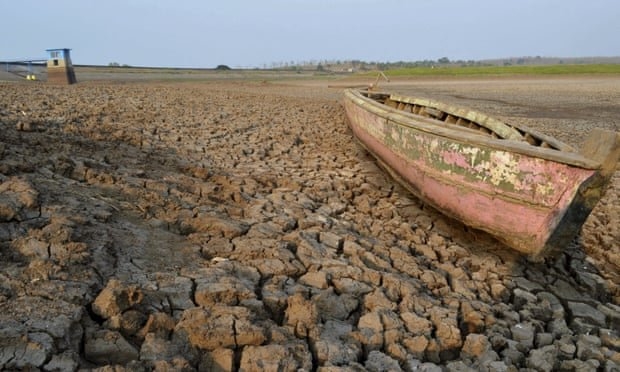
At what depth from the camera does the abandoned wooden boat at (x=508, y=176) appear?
336 cm

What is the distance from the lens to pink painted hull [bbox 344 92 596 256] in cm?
352

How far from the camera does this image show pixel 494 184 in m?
4.02

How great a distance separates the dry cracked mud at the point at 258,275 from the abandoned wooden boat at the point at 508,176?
1.04 ft

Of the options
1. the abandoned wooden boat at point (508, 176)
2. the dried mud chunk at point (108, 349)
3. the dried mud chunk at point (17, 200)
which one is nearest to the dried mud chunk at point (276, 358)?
the dried mud chunk at point (108, 349)

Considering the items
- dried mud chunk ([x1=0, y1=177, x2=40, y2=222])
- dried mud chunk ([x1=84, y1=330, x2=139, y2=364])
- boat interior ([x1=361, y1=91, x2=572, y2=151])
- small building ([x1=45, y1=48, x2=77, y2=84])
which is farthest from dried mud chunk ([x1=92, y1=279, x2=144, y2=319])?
small building ([x1=45, y1=48, x2=77, y2=84])

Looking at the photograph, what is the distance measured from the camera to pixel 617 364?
2781 mm

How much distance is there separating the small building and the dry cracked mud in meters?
14.5

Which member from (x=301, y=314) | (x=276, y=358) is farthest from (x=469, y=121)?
(x=276, y=358)

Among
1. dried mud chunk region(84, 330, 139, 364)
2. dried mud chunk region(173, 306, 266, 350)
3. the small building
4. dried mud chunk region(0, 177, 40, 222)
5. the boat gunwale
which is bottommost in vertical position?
dried mud chunk region(173, 306, 266, 350)

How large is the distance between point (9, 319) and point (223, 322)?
1.01 meters

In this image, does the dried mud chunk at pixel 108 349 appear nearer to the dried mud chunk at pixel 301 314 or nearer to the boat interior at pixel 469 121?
the dried mud chunk at pixel 301 314

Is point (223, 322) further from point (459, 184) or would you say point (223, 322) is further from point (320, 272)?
point (459, 184)

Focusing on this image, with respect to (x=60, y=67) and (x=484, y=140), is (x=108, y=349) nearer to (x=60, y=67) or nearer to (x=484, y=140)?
(x=484, y=140)

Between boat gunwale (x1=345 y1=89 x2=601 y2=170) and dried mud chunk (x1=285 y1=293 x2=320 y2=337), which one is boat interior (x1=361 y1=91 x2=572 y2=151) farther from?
dried mud chunk (x1=285 y1=293 x2=320 y2=337)
